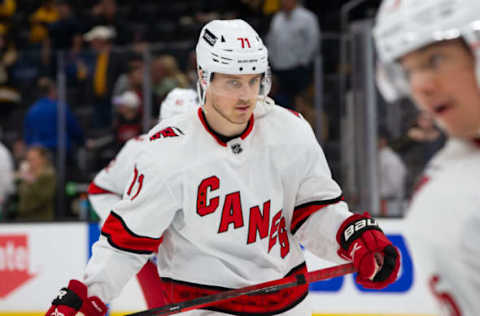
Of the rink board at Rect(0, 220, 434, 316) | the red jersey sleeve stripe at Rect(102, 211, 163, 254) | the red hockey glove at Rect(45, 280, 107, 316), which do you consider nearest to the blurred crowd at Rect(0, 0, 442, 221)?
the rink board at Rect(0, 220, 434, 316)

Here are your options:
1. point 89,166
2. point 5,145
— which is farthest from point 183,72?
point 5,145

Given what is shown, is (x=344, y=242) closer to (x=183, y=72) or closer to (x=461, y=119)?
(x=461, y=119)

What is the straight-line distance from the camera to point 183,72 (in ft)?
14.9

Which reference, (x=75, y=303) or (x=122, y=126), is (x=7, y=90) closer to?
(x=122, y=126)

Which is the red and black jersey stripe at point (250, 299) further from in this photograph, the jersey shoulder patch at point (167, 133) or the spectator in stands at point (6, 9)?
the spectator in stands at point (6, 9)

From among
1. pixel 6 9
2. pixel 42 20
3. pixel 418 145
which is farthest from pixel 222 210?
pixel 6 9

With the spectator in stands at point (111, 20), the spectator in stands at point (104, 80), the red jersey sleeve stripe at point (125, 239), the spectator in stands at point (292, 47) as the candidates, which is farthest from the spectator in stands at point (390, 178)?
the spectator in stands at point (111, 20)

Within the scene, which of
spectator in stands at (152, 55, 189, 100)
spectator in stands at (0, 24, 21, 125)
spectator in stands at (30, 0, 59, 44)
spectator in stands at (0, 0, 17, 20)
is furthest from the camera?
spectator in stands at (0, 0, 17, 20)

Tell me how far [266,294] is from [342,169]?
7.52 ft

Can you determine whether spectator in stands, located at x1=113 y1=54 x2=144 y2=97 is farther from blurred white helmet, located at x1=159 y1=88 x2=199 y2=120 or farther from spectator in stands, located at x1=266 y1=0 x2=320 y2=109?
blurred white helmet, located at x1=159 y1=88 x2=199 y2=120

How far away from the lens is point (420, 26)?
3.15ft

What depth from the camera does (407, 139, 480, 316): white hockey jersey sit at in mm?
902

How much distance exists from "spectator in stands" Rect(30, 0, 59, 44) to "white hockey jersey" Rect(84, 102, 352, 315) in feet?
15.6

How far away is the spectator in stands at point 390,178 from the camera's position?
3.86 m
